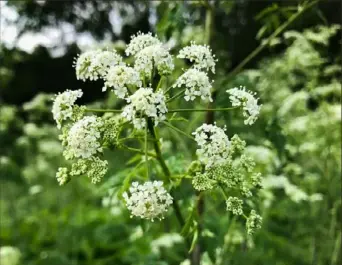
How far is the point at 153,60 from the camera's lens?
6.09ft

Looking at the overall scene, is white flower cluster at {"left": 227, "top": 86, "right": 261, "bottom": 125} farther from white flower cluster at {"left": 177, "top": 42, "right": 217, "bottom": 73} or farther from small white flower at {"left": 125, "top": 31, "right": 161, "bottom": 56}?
small white flower at {"left": 125, "top": 31, "right": 161, "bottom": 56}

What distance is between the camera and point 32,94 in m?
12.6

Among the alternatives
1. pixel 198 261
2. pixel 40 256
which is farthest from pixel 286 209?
pixel 40 256

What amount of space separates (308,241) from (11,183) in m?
3.19

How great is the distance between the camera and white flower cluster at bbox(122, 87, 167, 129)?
168 cm

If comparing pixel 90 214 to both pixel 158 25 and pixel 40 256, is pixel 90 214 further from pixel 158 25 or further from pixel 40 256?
pixel 158 25

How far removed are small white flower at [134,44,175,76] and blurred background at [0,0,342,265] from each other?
25.7 inches

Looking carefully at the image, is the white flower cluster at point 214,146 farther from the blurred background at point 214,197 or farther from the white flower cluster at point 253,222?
the blurred background at point 214,197

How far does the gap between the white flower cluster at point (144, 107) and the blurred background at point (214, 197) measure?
0.72 meters

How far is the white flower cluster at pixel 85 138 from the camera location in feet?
5.68

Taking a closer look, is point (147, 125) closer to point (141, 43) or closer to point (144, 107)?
point (144, 107)

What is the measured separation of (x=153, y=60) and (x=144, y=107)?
0.82 feet

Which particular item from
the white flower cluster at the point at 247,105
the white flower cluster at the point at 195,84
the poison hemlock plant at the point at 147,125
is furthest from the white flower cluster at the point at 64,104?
the white flower cluster at the point at 247,105

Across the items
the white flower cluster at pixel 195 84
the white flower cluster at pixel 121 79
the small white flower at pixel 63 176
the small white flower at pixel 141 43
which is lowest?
the small white flower at pixel 63 176
